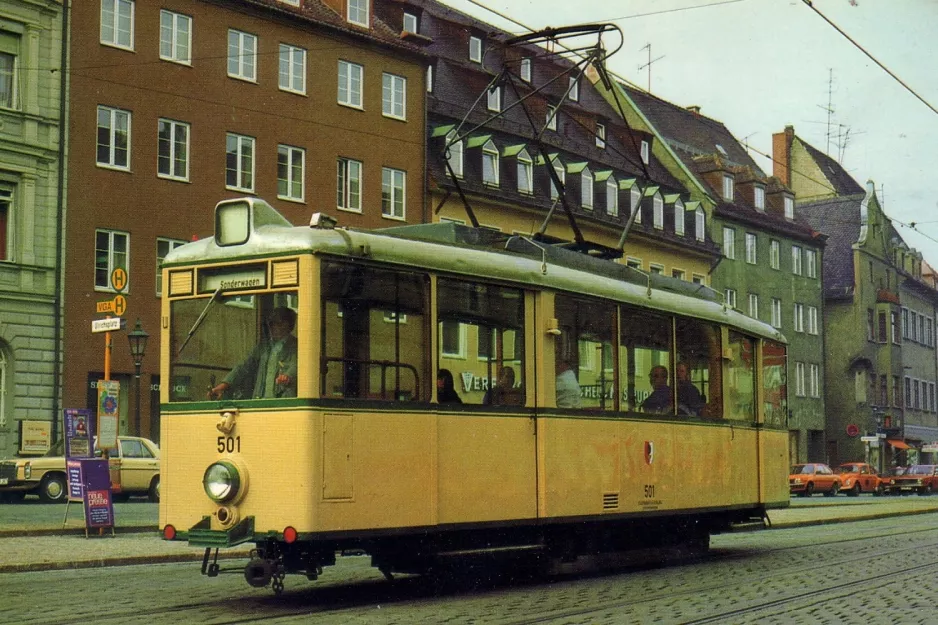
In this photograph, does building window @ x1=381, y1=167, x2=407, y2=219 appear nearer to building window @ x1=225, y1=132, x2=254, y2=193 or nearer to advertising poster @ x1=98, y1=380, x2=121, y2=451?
building window @ x1=225, y1=132, x2=254, y2=193

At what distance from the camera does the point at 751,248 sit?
65.4 meters

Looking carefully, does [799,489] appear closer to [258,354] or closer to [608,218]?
[608,218]

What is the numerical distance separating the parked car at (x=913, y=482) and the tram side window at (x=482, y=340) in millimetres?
48924

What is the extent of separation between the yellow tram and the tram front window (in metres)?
0.02

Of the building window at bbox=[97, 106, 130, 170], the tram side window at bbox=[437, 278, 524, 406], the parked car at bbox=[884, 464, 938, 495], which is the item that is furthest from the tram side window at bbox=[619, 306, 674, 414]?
the parked car at bbox=[884, 464, 938, 495]

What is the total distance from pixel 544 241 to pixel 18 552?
771 cm

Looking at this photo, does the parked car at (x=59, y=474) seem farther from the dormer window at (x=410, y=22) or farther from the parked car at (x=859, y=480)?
the parked car at (x=859, y=480)

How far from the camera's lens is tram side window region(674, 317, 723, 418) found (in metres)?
15.6

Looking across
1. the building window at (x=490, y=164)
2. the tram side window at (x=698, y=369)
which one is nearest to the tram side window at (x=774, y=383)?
the tram side window at (x=698, y=369)

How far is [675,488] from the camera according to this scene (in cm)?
1531

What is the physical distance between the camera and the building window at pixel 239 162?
127 ft

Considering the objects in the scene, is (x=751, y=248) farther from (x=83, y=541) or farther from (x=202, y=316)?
(x=202, y=316)

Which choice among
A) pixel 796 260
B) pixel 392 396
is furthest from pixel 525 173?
pixel 392 396

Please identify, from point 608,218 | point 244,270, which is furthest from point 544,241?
point 608,218
